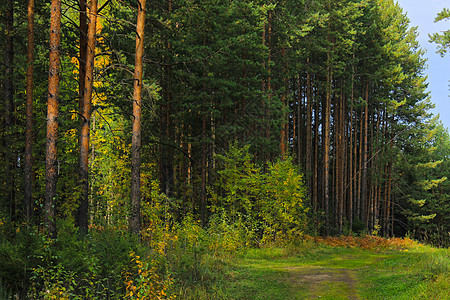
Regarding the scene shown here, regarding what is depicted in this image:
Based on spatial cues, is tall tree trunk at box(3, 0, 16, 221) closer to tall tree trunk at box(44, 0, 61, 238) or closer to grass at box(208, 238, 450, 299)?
tall tree trunk at box(44, 0, 61, 238)

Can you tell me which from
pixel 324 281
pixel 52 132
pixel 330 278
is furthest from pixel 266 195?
pixel 52 132

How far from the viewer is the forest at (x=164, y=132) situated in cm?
750

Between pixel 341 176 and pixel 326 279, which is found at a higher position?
pixel 341 176

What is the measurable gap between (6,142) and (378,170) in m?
26.7

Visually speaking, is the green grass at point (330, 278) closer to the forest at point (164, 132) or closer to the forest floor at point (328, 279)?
the forest floor at point (328, 279)

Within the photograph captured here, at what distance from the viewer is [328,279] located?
32.8 feet

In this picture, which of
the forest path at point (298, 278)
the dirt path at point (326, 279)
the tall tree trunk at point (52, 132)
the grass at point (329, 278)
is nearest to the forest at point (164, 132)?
the tall tree trunk at point (52, 132)

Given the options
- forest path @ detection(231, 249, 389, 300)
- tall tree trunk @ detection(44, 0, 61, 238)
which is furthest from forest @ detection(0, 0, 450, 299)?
forest path @ detection(231, 249, 389, 300)

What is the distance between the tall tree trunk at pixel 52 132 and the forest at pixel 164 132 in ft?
0.10

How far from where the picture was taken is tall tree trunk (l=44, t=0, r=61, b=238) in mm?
7478

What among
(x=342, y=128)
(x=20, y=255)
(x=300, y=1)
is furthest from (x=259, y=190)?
(x=342, y=128)

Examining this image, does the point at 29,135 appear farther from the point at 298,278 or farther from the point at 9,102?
the point at 298,278

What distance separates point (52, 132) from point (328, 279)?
7.74m

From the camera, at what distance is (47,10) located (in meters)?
13.6
